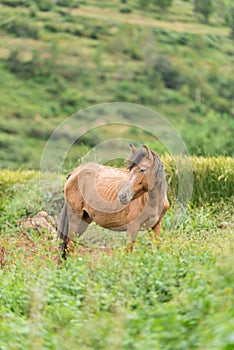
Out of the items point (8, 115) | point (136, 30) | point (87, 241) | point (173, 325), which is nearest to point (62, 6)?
point (136, 30)

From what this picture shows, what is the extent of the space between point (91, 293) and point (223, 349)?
1822 millimetres

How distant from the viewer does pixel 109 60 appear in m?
79.0

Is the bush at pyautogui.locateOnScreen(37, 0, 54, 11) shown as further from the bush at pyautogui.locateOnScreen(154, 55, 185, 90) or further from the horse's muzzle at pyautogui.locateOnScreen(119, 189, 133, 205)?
the horse's muzzle at pyautogui.locateOnScreen(119, 189, 133, 205)

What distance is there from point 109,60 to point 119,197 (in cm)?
7086

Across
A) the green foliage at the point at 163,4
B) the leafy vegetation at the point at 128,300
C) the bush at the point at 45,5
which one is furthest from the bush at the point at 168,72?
the leafy vegetation at the point at 128,300

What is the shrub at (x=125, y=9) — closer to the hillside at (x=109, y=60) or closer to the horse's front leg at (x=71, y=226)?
the hillside at (x=109, y=60)

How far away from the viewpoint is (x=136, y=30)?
276 feet

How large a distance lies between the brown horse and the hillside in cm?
5555

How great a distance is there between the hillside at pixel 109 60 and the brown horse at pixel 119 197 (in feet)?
182

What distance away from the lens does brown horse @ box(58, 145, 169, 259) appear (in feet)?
29.5

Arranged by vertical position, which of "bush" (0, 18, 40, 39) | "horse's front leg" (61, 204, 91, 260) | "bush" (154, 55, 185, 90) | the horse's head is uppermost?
the horse's head

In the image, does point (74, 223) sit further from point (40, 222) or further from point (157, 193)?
point (40, 222)

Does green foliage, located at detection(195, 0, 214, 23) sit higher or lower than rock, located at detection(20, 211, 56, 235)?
lower

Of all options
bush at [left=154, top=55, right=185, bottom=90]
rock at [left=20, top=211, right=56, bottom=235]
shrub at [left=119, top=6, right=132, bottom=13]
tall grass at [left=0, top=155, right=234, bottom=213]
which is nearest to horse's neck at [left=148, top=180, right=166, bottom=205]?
tall grass at [left=0, top=155, right=234, bottom=213]
